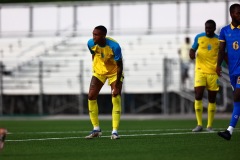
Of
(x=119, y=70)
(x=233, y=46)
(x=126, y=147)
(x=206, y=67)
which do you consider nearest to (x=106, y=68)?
(x=119, y=70)

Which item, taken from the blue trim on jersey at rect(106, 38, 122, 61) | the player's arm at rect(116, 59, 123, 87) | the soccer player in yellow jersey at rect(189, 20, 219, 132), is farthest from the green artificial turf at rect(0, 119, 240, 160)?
the soccer player in yellow jersey at rect(189, 20, 219, 132)

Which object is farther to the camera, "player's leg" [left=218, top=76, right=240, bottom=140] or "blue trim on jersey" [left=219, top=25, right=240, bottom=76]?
"blue trim on jersey" [left=219, top=25, right=240, bottom=76]

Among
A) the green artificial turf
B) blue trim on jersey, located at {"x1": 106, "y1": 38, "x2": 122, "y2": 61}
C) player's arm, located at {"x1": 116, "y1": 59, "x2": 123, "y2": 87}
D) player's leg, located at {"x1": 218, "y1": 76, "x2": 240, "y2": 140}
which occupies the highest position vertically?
blue trim on jersey, located at {"x1": 106, "y1": 38, "x2": 122, "y2": 61}

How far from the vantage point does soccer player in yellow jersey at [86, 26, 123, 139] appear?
13.8 m

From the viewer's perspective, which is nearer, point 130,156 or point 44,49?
point 130,156

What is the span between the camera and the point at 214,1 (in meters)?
36.0

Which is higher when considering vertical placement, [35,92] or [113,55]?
[113,55]

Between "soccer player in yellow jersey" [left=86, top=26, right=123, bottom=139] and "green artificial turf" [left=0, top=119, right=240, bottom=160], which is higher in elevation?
"soccer player in yellow jersey" [left=86, top=26, right=123, bottom=139]

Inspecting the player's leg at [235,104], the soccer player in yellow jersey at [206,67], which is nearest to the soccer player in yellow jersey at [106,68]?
the player's leg at [235,104]

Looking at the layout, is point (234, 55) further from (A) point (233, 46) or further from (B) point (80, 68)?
(B) point (80, 68)

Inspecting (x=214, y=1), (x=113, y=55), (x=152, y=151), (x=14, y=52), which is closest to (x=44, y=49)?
(x=14, y=52)

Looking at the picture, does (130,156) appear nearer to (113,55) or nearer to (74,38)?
(113,55)

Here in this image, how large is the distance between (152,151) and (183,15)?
27.1 meters

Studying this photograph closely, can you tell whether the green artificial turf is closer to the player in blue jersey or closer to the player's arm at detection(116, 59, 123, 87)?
the player in blue jersey
